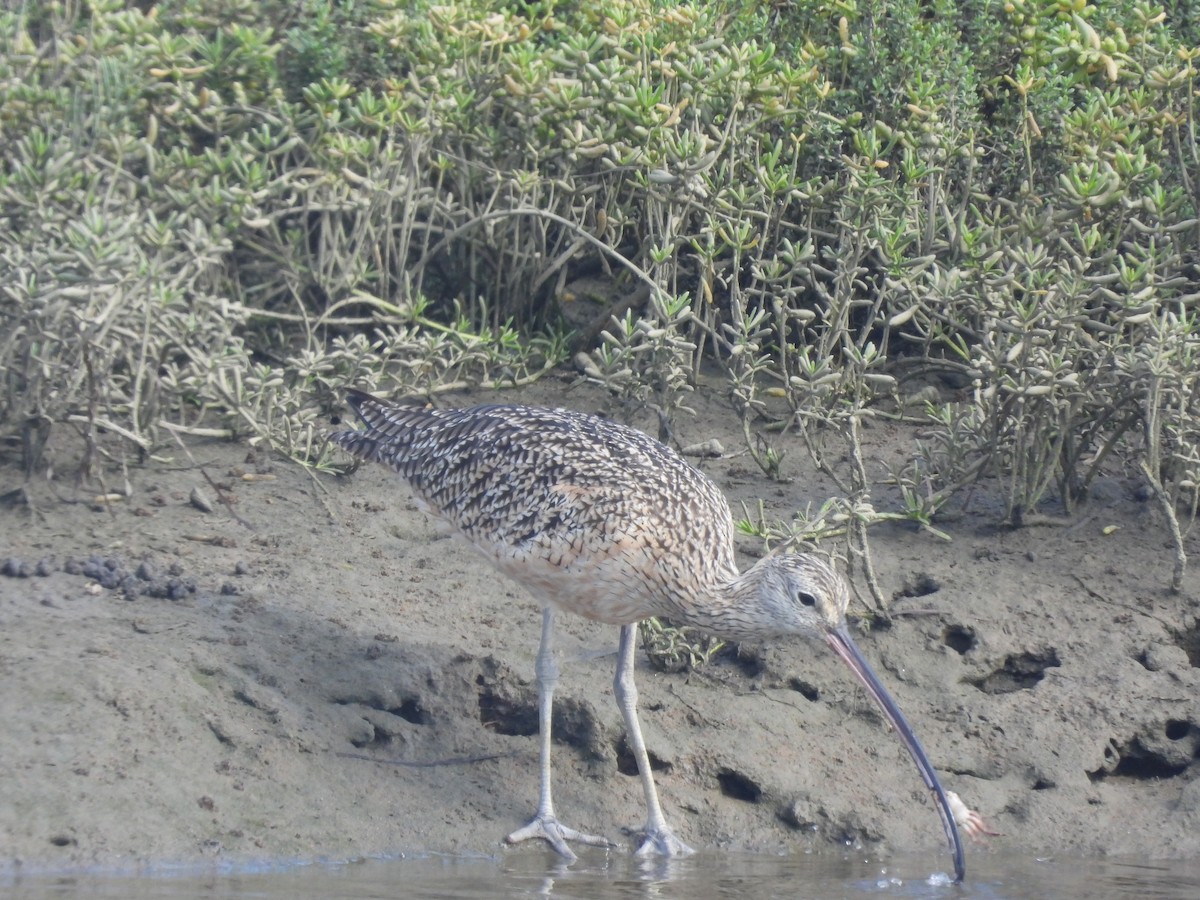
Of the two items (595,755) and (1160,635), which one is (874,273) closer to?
(1160,635)

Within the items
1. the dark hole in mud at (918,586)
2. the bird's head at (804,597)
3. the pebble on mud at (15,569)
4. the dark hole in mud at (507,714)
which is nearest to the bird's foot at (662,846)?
the dark hole in mud at (507,714)

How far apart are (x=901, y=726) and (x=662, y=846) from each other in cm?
99

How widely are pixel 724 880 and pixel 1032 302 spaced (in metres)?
2.78

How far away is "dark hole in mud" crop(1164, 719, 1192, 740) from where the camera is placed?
6.67 meters

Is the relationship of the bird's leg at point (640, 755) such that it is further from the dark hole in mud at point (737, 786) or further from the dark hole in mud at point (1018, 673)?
the dark hole in mud at point (1018, 673)

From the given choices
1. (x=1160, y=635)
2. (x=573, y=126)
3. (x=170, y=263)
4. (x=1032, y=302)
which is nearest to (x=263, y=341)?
(x=170, y=263)

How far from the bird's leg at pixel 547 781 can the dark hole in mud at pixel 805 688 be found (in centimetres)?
100

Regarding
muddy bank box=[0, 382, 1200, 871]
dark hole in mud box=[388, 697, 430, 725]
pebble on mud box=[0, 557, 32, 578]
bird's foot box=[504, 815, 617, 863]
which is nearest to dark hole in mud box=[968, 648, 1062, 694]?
muddy bank box=[0, 382, 1200, 871]

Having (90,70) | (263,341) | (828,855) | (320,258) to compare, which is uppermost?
(90,70)

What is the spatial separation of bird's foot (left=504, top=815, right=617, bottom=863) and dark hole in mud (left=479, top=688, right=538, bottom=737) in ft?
1.64

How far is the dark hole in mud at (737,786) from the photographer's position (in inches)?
255

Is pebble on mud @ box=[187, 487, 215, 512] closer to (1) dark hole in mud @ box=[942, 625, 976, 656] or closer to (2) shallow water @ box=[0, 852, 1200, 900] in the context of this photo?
(2) shallow water @ box=[0, 852, 1200, 900]

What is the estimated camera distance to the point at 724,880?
592 cm

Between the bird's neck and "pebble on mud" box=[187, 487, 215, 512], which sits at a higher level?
the bird's neck
